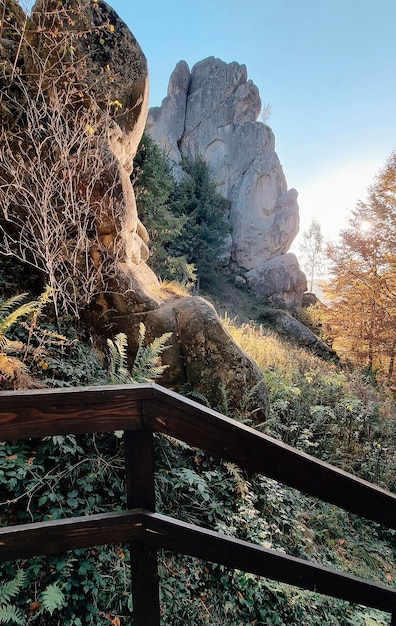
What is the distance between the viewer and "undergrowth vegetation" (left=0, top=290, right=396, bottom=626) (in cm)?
179

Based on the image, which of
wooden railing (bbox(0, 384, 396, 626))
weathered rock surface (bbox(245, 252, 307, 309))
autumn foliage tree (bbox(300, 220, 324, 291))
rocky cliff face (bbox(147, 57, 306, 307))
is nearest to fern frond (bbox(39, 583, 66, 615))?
wooden railing (bbox(0, 384, 396, 626))

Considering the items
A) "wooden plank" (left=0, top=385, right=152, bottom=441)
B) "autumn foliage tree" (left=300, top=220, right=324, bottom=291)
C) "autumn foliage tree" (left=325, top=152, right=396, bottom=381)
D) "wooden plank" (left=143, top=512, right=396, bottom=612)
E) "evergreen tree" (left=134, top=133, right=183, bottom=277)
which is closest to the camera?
"wooden plank" (left=0, top=385, right=152, bottom=441)

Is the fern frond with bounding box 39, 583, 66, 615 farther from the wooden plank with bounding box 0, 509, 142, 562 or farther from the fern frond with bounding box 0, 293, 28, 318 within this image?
the fern frond with bounding box 0, 293, 28, 318

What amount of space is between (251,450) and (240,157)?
88.4ft

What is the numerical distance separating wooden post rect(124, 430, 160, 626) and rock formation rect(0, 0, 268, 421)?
2788 millimetres

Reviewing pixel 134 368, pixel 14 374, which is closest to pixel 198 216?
pixel 134 368

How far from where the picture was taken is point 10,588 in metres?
1.60

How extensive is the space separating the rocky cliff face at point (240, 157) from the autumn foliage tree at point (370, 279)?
1007 centimetres

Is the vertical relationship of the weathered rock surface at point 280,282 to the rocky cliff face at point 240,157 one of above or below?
below

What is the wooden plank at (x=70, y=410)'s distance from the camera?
88 centimetres

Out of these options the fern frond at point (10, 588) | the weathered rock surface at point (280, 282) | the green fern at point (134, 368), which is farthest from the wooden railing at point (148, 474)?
the weathered rock surface at point (280, 282)

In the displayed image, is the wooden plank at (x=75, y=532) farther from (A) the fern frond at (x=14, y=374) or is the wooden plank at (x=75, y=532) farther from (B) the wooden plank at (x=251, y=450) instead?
(A) the fern frond at (x=14, y=374)

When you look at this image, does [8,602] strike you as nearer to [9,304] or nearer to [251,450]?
[251,450]

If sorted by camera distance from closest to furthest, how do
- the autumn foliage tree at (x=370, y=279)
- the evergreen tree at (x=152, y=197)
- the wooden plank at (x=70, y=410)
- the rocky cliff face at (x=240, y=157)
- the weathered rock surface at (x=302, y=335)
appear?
the wooden plank at (x=70, y=410)
the evergreen tree at (x=152, y=197)
the autumn foliage tree at (x=370, y=279)
the weathered rock surface at (x=302, y=335)
the rocky cliff face at (x=240, y=157)
